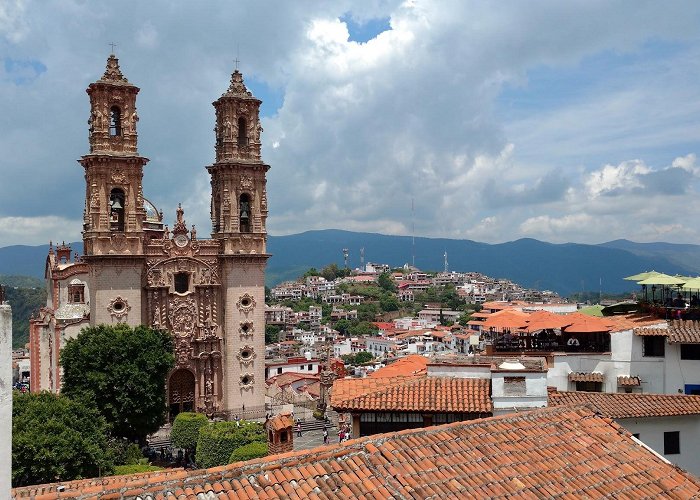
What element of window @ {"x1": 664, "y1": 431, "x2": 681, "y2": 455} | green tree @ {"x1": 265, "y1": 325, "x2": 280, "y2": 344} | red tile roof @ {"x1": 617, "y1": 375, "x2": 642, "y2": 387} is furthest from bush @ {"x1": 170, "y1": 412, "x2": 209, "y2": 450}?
green tree @ {"x1": 265, "y1": 325, "x2": 280, "y2": 344}

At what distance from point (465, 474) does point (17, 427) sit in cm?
1765

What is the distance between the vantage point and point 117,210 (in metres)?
36.3

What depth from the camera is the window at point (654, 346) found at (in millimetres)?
19109

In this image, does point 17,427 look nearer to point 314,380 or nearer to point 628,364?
point 628,364

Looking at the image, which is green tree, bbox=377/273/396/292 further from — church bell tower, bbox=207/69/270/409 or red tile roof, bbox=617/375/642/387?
red tile roof, bbox=617/375/642/387

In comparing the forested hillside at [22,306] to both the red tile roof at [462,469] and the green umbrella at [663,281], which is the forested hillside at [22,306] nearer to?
the green umbrella at [663,281]

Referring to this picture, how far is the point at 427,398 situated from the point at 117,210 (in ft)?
91.0

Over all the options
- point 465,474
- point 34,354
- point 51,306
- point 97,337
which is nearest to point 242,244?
point 97,337

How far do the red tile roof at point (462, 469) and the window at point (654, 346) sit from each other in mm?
9131

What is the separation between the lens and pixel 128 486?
23.9 ft

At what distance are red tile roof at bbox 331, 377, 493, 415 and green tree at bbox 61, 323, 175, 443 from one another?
1930cm

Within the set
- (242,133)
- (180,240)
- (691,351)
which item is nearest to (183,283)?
(180,240)

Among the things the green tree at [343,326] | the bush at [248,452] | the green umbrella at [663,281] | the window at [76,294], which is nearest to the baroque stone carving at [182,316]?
the window at [76,294]

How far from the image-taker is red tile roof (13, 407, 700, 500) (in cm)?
759
